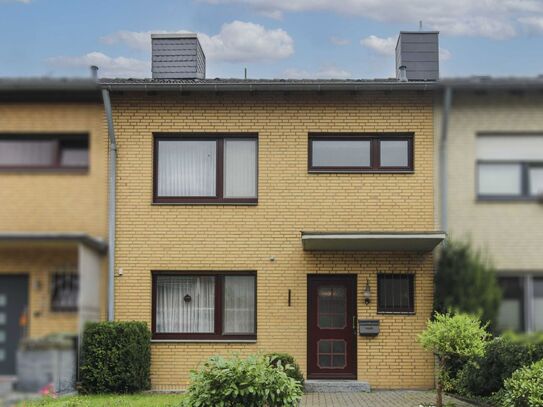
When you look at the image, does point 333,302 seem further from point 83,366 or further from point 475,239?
point 475,239

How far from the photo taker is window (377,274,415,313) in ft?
46.6

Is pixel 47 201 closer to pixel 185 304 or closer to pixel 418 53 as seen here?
pixel 185 304

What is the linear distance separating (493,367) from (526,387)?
1.85 m

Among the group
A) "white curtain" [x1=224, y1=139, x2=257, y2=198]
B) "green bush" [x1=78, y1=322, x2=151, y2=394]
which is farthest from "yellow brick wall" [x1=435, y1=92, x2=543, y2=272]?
"white curtain" [x1=224, y1=139, x2=257, y2=198]

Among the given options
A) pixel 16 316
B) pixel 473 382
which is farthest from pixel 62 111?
pixel 473 382

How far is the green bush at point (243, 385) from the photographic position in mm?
6590

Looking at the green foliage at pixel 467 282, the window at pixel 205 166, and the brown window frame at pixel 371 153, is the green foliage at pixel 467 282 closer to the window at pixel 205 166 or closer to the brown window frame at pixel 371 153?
the brown window frame at pixel 371 153

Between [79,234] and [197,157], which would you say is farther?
[197,157]

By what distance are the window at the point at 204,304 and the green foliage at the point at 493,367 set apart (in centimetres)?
408

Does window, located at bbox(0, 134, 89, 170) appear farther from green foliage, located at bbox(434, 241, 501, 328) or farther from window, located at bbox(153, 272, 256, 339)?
window, located at bbox(153, 272, 256, 339)

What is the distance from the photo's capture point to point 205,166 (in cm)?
1474

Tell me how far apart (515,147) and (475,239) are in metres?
0.54

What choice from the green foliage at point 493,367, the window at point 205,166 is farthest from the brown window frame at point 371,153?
the green foliage at point 493,367

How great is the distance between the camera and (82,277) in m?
3.04
